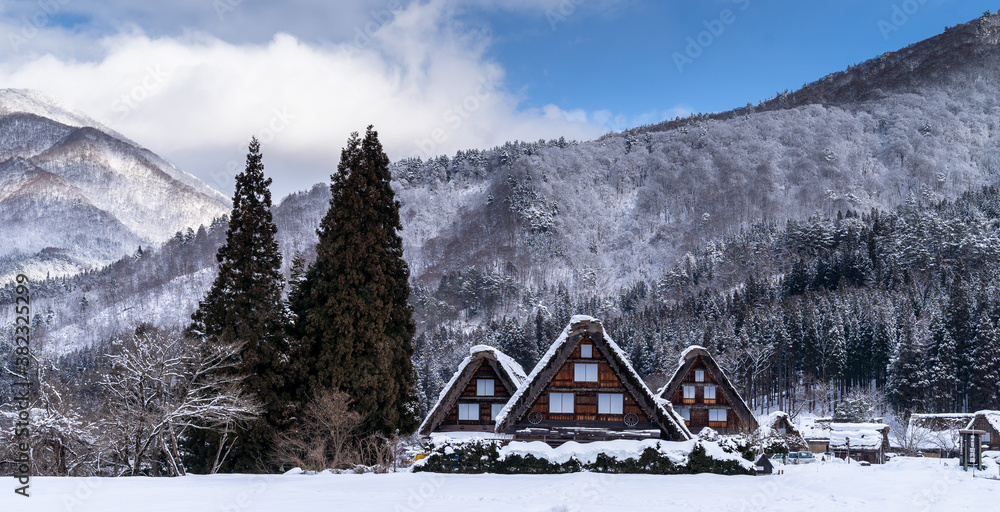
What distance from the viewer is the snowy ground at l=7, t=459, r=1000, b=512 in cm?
1864

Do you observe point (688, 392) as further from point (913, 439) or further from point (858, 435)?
point (913, 439)

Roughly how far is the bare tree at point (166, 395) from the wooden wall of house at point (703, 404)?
37935 millimetres

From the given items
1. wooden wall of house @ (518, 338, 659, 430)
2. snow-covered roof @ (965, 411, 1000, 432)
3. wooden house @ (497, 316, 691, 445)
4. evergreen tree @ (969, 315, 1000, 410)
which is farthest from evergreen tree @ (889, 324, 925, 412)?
wooden house @ (497, 316, 691, 445)

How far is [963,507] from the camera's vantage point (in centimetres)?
2056

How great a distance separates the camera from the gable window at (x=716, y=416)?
201ft

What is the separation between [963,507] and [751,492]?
5536 mm

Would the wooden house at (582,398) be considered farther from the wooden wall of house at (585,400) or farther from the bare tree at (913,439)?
the bare tree at (913,439)

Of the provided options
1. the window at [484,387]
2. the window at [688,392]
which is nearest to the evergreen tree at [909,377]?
the window at [688,392]

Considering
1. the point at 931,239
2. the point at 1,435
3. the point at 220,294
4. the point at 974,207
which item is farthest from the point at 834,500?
the point at 974,207

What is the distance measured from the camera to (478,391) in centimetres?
4491

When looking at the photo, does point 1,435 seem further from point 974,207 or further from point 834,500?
point 974,207

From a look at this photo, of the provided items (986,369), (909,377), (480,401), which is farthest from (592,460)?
(986,369)

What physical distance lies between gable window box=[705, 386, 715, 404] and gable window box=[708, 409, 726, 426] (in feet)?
2.65

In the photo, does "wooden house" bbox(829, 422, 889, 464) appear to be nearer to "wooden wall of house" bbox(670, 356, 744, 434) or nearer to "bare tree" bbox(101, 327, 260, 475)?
"wooden wall of house" bbox(670, 356, 744, 434)
